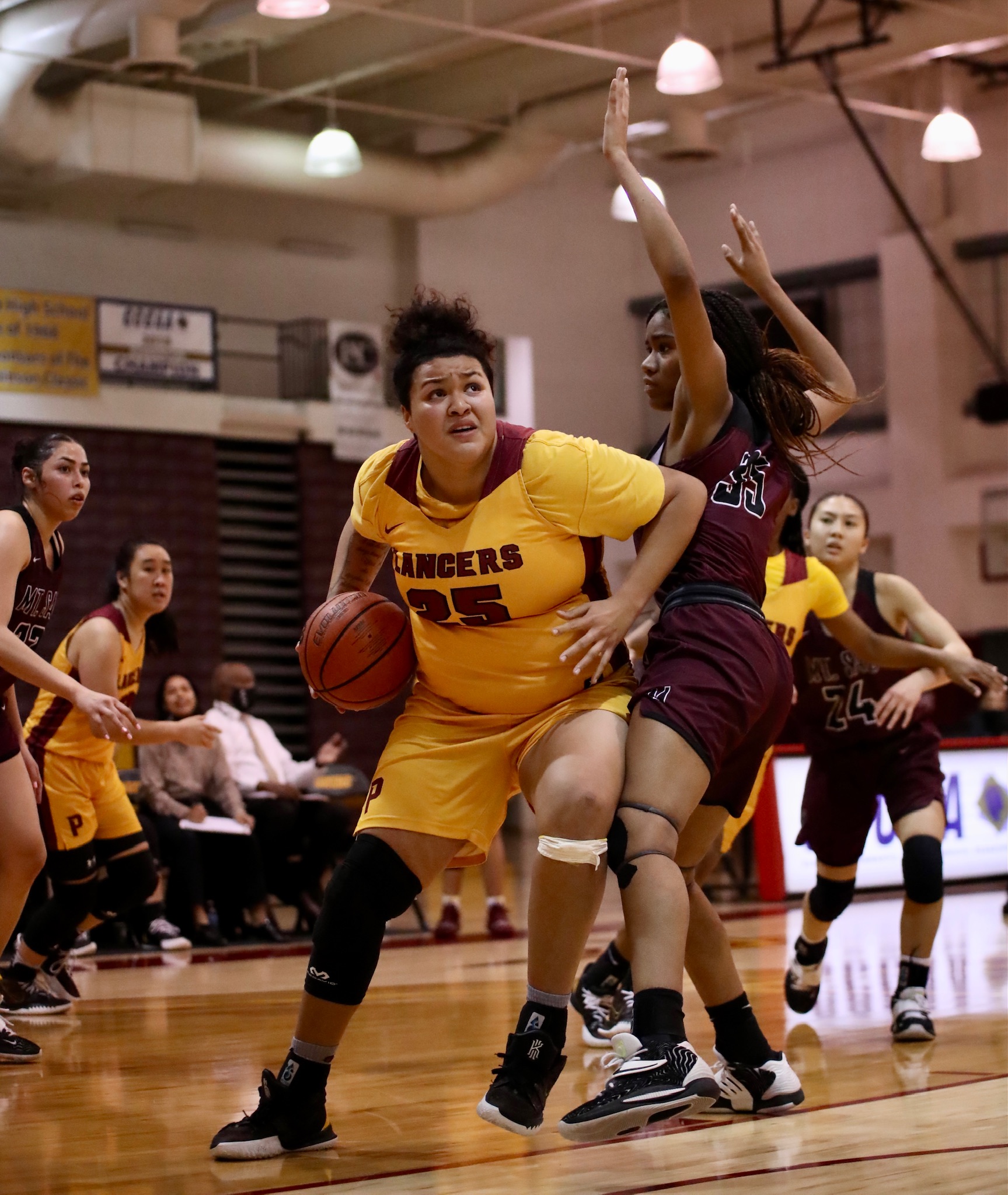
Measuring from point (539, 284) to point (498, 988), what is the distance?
43.4 ft

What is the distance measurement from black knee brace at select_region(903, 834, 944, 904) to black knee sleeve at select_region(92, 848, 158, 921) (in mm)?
2708

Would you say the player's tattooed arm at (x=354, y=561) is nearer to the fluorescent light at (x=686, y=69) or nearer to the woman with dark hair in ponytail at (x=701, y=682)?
the woman with dark hair in ponytail at (x=701, y=682)

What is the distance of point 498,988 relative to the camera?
22.0 feet

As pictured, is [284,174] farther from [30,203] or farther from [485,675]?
[485,675]

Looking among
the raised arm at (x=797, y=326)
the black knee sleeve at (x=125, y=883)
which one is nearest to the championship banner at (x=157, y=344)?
the black knee sleeve at (x=125, y=883)

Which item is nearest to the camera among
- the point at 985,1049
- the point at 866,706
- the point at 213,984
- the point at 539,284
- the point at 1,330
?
the point at 985,1049

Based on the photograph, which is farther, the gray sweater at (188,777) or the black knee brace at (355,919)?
the gray sweater at (188,777)

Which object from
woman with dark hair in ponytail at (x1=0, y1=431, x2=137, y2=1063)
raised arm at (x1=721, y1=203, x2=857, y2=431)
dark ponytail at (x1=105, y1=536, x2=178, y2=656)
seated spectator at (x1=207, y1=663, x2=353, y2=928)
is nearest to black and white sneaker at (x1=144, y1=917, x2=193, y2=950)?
seated spectator at (x1=207, y1=663, x2=353, y2=928)

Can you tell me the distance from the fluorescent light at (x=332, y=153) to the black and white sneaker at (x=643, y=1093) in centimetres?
1138

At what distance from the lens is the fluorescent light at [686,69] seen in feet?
39.7

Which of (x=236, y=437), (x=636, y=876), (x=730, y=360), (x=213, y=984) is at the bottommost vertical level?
(x=213, y=984)

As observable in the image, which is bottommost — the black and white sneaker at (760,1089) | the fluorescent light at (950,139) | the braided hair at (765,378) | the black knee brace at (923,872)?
the black and white sneaker at (760,1089)

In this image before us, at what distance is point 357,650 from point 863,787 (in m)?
2.64

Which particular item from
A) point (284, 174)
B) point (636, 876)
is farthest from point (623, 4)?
point (636, 876)
